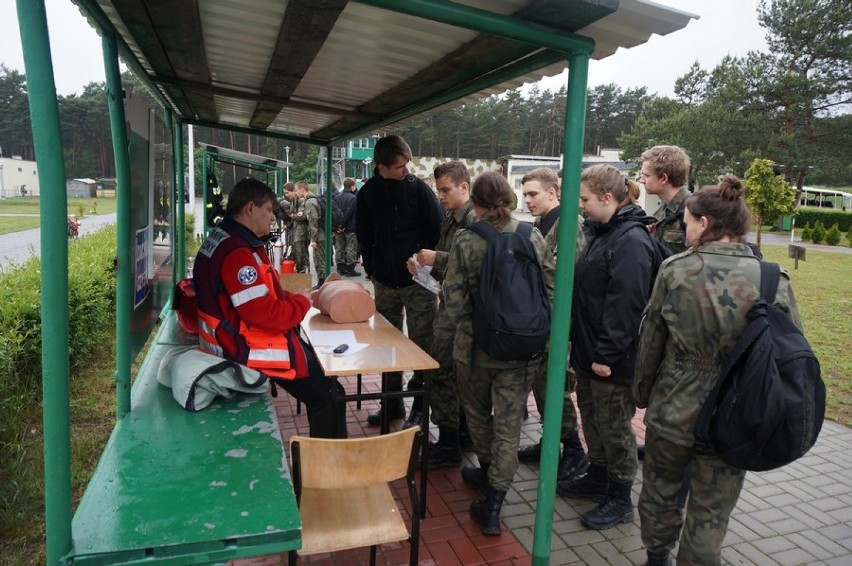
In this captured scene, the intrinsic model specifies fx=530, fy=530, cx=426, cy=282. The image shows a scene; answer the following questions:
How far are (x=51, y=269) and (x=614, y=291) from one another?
8.22 feet

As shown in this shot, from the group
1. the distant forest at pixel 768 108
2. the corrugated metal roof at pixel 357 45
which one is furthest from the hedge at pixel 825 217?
the corrugated metal roof at pixel 357 45

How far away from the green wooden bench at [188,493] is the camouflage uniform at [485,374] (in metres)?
1.11

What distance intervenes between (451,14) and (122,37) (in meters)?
1.99

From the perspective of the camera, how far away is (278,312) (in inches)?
106

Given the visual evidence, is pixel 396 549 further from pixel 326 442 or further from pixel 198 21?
pixel 198 21

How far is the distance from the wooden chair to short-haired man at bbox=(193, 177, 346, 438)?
670mm

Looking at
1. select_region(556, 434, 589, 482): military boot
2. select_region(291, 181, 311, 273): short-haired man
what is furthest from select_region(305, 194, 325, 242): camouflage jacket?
select_region(556, 434, 589, 482): military boot

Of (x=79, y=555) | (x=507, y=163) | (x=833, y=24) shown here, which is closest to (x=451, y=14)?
(x=79, y=555)

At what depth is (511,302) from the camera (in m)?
2.74

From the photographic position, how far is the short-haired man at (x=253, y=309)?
2.64 metres

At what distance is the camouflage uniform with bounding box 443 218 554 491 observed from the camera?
2.89 metres

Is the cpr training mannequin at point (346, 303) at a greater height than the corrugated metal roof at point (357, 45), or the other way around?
the corrugated metal roof at point (357, 45)

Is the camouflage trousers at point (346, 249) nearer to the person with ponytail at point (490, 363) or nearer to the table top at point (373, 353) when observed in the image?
the table top at point (373, 353)

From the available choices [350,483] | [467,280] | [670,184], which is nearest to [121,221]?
[350,483]
